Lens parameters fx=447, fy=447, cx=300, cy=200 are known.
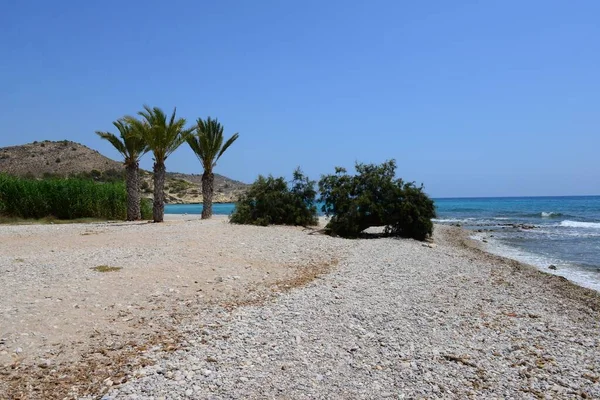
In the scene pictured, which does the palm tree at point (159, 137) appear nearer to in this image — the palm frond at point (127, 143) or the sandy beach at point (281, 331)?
the palm frond at point (127, 143)

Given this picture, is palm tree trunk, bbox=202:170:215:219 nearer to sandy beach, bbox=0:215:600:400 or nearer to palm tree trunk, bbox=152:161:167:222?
palm tree trunk, bbox=152:161:167:222

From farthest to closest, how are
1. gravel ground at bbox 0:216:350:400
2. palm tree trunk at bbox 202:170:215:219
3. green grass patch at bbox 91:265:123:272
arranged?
palm tree trunk at bbox 202:170:215:219 → green grass patch at bbox 91:265:123:272 → gravel ground at bbox 0:216:350:400

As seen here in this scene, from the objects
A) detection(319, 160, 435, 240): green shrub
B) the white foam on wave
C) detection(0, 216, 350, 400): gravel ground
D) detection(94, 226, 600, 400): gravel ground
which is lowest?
the white foam on wave

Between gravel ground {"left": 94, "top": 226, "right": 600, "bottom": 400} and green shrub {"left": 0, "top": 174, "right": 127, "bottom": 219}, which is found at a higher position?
green shrub {"left": 0, "top": 174, "right": 127, "bottom": 219}

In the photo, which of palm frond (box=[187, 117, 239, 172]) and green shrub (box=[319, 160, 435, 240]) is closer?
green shrub (box=[319, 160, 435, 240])

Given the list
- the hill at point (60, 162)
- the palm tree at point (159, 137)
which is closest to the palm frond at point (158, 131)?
the palm tree at point (159, 137)

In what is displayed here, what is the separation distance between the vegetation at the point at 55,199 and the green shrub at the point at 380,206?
52.4 ft

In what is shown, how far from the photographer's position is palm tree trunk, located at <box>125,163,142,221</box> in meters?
26.6

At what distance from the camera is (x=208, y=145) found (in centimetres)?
2642

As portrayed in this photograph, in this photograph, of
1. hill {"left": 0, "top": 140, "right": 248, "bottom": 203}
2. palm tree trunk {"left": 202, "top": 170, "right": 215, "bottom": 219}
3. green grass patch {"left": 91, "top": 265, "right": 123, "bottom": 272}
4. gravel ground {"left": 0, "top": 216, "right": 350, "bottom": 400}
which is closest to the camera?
gravel ground {"left": 0, "top": 216, "right": 350, "bottom": 400}

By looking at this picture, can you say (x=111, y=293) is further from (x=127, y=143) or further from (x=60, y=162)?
(x=60, y=162)

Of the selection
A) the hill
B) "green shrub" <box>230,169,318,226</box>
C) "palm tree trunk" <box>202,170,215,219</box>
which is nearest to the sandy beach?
"green shrub" <box>230,169,318,226</box>

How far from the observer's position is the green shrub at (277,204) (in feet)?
73.6

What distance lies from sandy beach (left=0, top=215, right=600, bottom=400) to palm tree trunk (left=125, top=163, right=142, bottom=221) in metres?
→ 15.3
